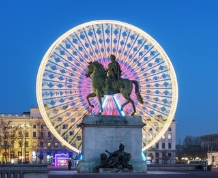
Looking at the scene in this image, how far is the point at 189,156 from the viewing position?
19462 cm

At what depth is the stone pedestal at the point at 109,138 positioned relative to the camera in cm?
4056

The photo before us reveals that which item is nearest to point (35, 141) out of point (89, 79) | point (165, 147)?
point (165, 147)

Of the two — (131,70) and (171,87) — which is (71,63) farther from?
(171,87)

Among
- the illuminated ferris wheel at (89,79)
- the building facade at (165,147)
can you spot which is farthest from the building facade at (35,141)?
the illuminated ferris wheel at (89,79)

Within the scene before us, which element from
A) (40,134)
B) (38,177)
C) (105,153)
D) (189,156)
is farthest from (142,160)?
(189,156)

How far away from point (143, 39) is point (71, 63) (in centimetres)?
721

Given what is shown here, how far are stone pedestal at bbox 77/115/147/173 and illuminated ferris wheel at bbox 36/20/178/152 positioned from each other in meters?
6.29

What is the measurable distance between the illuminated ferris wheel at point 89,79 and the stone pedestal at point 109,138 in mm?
6289

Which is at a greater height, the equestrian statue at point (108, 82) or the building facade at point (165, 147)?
the equestrian statue at point (108, 82)

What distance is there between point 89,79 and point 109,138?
336 inches

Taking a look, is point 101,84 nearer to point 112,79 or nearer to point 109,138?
point 112,79

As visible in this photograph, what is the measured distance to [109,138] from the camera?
4094 centimetres

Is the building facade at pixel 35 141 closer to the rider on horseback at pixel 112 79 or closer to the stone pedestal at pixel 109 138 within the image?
the rider on horseback at pixel 112 79

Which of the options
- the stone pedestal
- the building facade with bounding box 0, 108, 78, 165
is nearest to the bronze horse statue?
the stone pedestal
